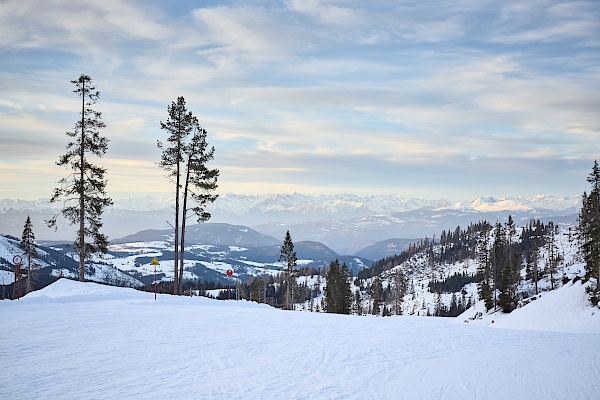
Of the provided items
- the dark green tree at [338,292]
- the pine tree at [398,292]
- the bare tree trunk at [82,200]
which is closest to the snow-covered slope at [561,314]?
the dark green tree at [338,292]

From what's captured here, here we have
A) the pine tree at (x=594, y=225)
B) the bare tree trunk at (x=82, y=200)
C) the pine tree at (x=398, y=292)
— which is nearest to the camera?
the bare tree trunk at (x=82, y=200)

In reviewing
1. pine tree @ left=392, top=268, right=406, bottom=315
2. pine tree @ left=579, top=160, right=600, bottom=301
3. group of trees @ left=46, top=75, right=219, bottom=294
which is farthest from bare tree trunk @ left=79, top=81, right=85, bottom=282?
pine tree @ left=392, top=268, right=406, bottom=315

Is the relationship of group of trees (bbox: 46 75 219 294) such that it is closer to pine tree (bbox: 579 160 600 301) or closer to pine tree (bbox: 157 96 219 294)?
pine tree (bbox: 157 96 219 294)

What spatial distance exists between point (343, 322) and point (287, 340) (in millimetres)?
6444

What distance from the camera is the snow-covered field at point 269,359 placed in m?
9.37

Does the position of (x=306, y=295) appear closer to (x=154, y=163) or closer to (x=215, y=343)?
(x=154, y=163)

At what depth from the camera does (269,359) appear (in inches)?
476

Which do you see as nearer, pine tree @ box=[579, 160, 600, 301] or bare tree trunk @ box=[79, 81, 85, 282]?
bare tree trunk @ box=[79, 81, 85, 282]

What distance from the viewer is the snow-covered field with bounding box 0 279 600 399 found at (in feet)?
30.7

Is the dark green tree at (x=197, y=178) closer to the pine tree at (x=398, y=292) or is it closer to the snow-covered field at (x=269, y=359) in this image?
the snow-covered field at (x=269, y=359)

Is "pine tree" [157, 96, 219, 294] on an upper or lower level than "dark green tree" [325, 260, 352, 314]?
upper

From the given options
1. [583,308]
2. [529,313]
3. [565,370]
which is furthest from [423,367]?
[529,313]

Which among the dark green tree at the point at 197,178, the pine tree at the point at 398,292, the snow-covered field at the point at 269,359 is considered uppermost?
the dark green tree at the point at 197,178

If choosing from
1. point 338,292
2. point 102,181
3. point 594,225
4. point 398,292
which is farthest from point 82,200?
point 398,292
